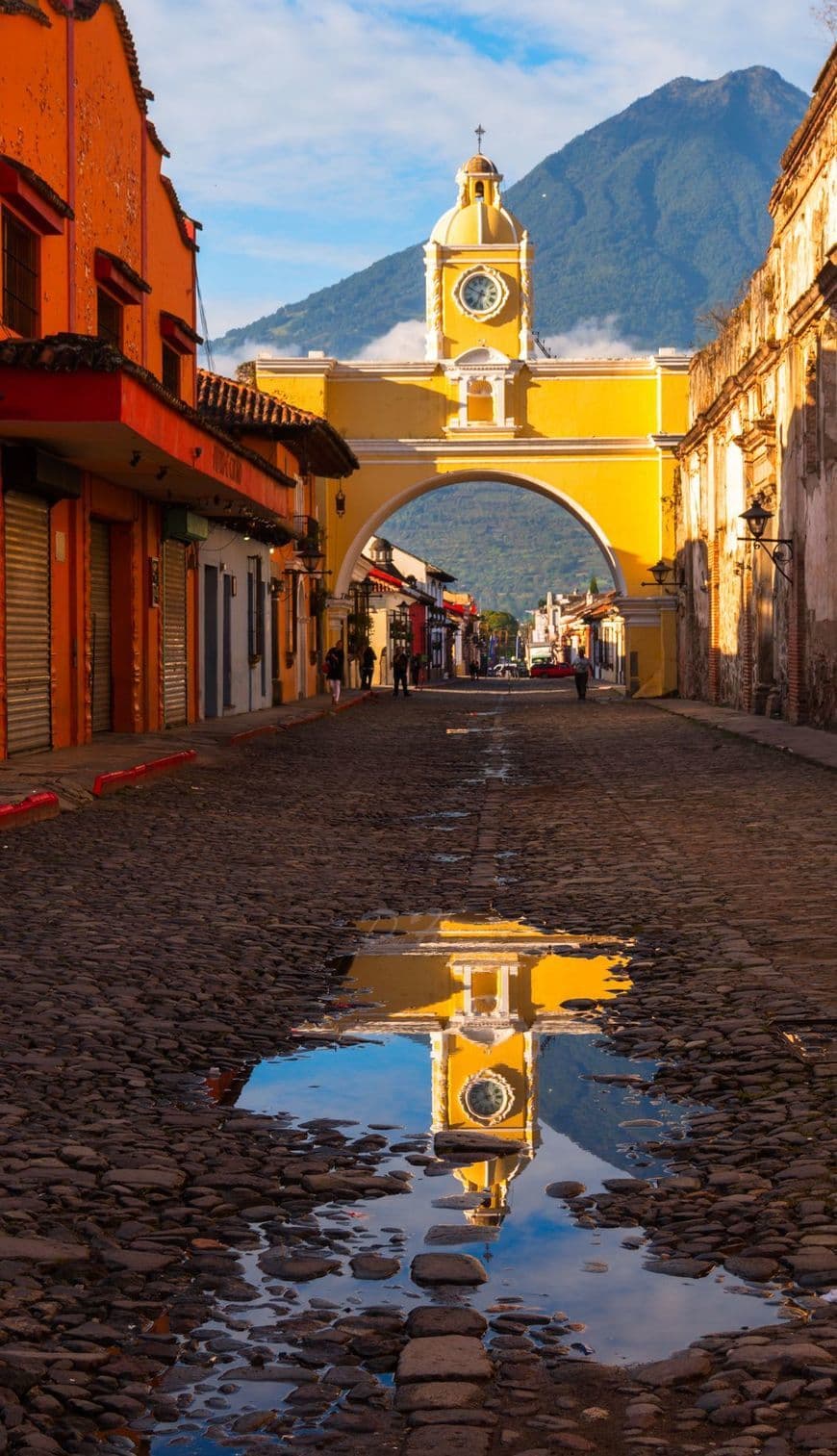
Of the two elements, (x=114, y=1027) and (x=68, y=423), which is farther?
(x=68, y=423)

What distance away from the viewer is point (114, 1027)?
533 centimetres

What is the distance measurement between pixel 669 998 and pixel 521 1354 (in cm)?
304

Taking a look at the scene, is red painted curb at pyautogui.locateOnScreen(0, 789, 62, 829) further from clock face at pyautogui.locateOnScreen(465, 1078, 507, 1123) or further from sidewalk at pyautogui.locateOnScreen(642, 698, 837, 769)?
sidewalk at pyautogui.locateOnScreen(642, 698, 837, 769)

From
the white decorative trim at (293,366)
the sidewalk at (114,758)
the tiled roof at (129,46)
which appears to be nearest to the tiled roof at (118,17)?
the tiled roof at (129,46)

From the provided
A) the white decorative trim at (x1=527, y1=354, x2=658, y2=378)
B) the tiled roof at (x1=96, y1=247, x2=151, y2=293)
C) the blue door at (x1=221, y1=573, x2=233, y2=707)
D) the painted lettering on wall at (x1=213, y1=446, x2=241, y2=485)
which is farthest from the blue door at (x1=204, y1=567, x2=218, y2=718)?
the white decorative trim at (x1=527, y1=354, x2=658, y2=378)

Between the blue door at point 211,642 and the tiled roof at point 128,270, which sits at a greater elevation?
the tiled roof at point 128,270

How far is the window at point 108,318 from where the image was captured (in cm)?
1988

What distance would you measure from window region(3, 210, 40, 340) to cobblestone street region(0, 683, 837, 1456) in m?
6.12

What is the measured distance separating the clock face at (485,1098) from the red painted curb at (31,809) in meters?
7.07

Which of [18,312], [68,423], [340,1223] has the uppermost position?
[18,312]

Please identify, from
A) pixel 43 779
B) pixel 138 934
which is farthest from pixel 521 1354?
pixel 43 779

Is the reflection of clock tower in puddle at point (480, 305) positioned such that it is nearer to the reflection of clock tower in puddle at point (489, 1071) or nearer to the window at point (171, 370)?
the window at point (171, 370)

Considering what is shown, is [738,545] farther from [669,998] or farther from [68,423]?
[669,998]

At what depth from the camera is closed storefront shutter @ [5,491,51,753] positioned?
52.1 ft
